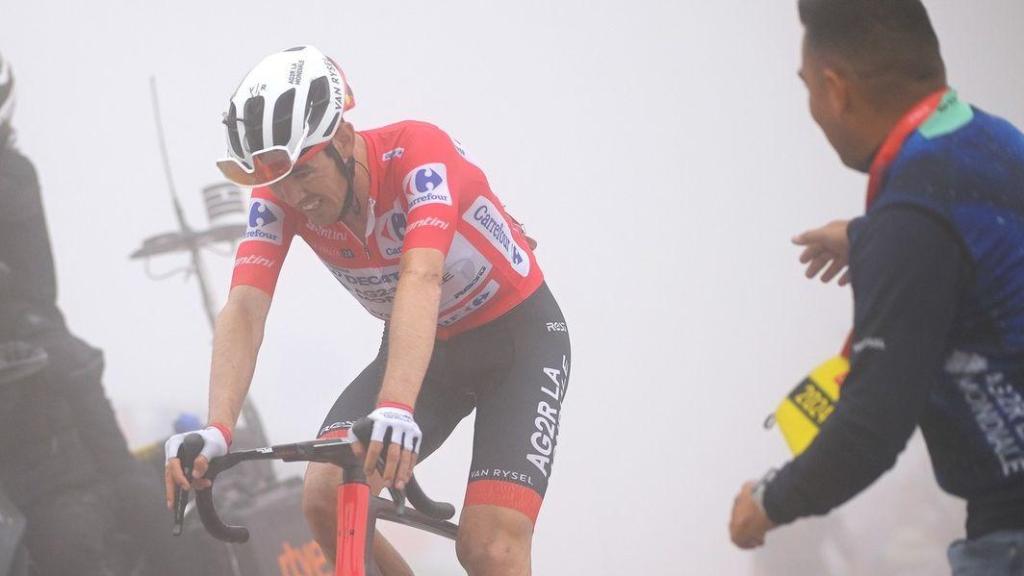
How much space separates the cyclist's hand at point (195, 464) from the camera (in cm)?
231

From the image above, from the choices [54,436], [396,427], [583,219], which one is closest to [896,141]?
[396,427]

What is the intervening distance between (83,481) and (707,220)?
3804 mm

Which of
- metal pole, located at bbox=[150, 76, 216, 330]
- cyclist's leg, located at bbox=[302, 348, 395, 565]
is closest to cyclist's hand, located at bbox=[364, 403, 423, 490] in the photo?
cyclist's leg, located at bbox=[302, 348, 395, 565]

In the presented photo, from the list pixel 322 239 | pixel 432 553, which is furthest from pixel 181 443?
pixel 432 553

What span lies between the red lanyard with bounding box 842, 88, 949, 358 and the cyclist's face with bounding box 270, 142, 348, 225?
1372 millimetres

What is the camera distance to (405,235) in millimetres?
2588

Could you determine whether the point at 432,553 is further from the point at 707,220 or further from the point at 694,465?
the point at 707,220

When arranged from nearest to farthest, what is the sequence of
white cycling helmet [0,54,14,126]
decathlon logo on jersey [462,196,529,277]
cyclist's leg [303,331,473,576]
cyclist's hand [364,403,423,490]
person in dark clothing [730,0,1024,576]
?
person in dark clothing [730,0,1024,576] → cyclist's hand [364,403,423,490] → cyclist's leg [303,331,473,576] → decathlon logo on jersey [462,196,529,277] → white cycling helmet [0,54,14,126]

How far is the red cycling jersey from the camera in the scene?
2674mm

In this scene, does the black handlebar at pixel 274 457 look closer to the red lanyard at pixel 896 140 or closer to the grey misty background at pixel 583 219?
the red lanyard at pixel 896 140

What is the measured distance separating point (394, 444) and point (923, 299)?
3.37 feet

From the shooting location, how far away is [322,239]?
2.81m

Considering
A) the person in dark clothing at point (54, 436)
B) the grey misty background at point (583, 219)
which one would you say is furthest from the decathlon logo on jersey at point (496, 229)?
the person in dark clothing at point (54, 436)

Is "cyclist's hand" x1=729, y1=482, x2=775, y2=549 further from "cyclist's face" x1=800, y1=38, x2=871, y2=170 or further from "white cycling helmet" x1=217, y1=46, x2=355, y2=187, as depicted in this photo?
"white cycling helmet" x1=217, y1=46, x2=355, y2=187
